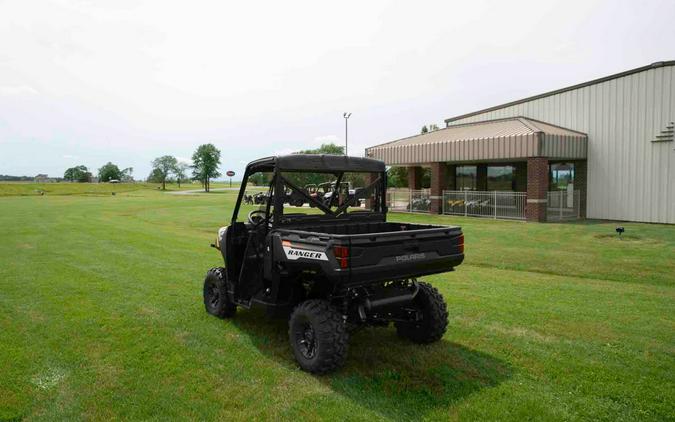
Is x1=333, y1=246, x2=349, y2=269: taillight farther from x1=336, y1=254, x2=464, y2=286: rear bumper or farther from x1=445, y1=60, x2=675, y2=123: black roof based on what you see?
x1=445, y1=60, x2=675, y2=123: black roof

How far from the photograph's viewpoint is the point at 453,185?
104ft

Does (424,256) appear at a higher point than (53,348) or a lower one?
higher

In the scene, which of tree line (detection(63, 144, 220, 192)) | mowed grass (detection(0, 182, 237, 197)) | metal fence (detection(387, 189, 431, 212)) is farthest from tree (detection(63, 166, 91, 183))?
metal fence (detection(387, 189, 431, 212))

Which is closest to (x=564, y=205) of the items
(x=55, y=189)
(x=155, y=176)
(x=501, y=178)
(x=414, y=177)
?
(x=501, y=178)

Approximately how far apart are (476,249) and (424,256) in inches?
376

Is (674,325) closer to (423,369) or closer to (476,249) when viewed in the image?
(423,369)

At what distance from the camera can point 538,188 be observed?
23.0 meters

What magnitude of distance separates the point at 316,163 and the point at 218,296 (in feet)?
8.39

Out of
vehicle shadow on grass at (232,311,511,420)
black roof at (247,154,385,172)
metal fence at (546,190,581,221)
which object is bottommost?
vehicle shadow on grass at (232,311,511,420)

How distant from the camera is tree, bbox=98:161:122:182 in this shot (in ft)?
477

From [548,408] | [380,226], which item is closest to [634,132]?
[380,226]

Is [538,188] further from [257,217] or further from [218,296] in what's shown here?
[257,217]

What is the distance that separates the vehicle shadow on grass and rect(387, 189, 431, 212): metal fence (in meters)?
23.1

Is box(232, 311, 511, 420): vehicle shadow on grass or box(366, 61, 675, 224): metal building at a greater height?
box(366, 61, 675, 224): metal building
